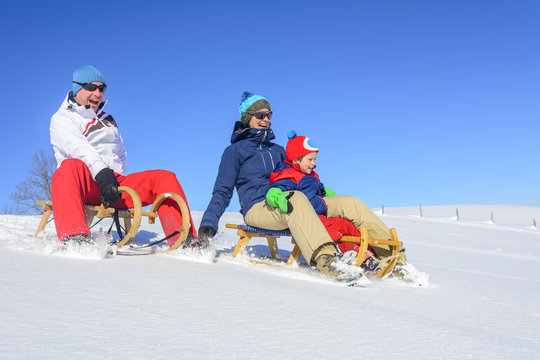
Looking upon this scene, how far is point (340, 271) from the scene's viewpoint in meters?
2.51

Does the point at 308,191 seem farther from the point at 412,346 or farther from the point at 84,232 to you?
the point at 412,346

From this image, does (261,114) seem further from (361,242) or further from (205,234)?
(361,242)

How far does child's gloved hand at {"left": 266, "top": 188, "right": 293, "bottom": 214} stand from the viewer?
8.98 ft

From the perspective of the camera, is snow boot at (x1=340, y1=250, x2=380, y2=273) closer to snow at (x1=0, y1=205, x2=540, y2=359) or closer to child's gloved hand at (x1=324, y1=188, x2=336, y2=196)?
snow at (x1=0, y1=205, x2=540, y2=359)

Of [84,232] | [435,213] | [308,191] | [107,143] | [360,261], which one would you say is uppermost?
[107,143]

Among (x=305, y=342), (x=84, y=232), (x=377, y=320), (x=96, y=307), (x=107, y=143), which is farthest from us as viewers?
(x=107, y=143)

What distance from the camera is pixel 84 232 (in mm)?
2766

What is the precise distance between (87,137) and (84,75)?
517 mm

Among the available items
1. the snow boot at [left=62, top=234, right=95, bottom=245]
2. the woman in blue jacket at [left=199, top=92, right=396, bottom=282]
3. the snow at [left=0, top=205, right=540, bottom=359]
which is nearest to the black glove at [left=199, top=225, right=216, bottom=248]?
the woman in blue jacket at [left=199, top=92, right=396, bottom=282]

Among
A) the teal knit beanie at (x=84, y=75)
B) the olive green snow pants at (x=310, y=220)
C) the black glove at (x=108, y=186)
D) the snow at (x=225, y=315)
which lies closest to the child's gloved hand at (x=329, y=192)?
the olive green snow pants at (x=310, y=220)

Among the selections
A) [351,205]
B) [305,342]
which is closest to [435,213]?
[351,205]

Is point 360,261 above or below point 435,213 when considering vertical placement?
above

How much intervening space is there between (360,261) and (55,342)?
1.97 m

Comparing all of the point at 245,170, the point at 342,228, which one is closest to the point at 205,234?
the point at 245,170
